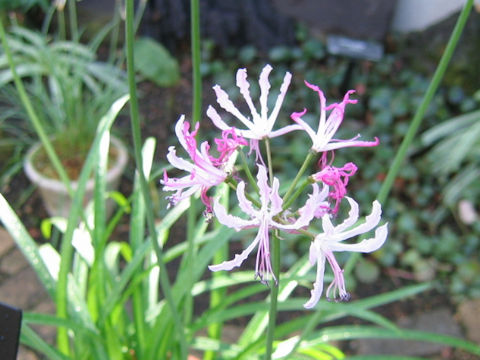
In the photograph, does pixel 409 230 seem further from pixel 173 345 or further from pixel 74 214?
pixel 74 214

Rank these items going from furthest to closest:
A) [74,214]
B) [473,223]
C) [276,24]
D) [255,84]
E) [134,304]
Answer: [276,24], [255,84], [473,223], [134,304], [74,214]

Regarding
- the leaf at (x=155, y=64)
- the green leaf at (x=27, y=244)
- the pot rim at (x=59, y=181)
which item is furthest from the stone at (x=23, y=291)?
the leaf at (x=155, y=64)

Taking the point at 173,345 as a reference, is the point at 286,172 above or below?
below

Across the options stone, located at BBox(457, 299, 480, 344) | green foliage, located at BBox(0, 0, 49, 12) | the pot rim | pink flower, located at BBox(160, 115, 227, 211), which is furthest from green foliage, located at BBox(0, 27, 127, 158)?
pink flower, located at BBox(160, 115, 227, 211)

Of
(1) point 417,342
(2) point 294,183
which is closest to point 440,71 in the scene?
(2) point 294,183

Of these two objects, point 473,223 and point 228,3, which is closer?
point 473,223

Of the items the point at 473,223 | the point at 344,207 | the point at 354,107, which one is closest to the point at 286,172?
the point at 344,207

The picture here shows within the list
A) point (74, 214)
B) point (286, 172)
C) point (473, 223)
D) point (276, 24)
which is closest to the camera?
point (74, 214)
